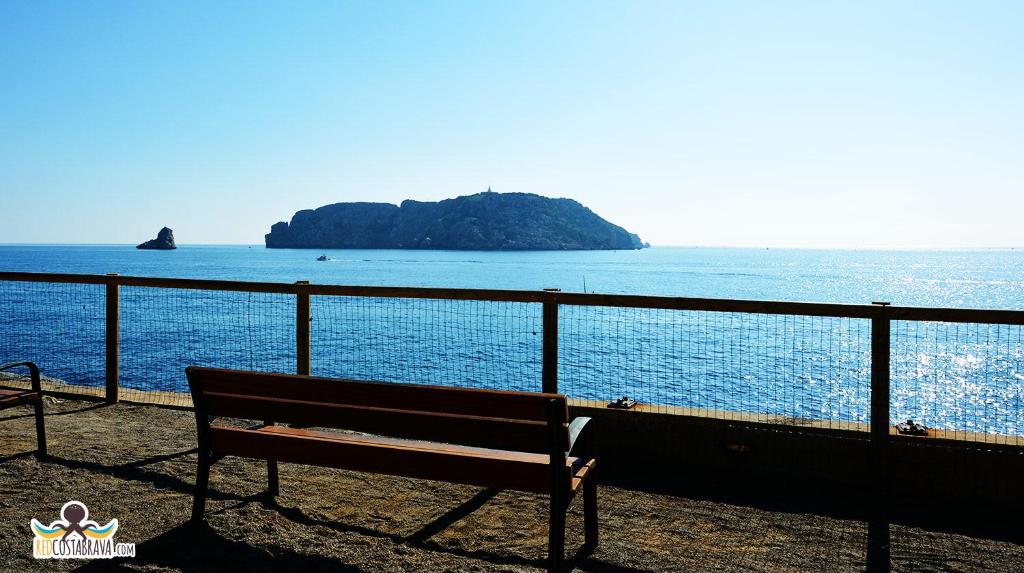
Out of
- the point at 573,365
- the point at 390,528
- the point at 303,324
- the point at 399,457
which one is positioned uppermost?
the point at 303,324

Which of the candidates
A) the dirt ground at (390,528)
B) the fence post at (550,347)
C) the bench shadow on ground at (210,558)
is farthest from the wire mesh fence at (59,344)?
the bench shadow on ground at (210,558)

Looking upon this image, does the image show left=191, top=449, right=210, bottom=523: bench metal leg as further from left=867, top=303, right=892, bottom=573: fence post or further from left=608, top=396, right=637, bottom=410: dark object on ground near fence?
left=867, top=303, right=892, bottom=573: fence post

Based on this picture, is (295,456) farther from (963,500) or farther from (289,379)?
(963,500)

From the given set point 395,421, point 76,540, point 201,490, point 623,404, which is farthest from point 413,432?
point 623,404

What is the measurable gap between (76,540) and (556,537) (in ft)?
9.02

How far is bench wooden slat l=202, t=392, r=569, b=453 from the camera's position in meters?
3.53

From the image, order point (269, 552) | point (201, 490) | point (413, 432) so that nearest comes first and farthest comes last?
point (413, 432), point (269, 552), point (201, 490)

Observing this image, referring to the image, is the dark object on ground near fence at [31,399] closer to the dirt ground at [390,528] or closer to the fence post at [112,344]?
the dirt ground at [390,528]

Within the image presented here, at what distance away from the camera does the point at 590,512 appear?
13.5 feet

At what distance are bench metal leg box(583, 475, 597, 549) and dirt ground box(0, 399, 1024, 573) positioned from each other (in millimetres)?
101

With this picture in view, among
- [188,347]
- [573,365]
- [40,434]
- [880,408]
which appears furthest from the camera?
[188,347]

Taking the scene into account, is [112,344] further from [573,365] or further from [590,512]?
Answer: [573,365]

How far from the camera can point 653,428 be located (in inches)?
226

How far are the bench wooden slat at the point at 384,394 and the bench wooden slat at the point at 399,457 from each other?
0.84ft
